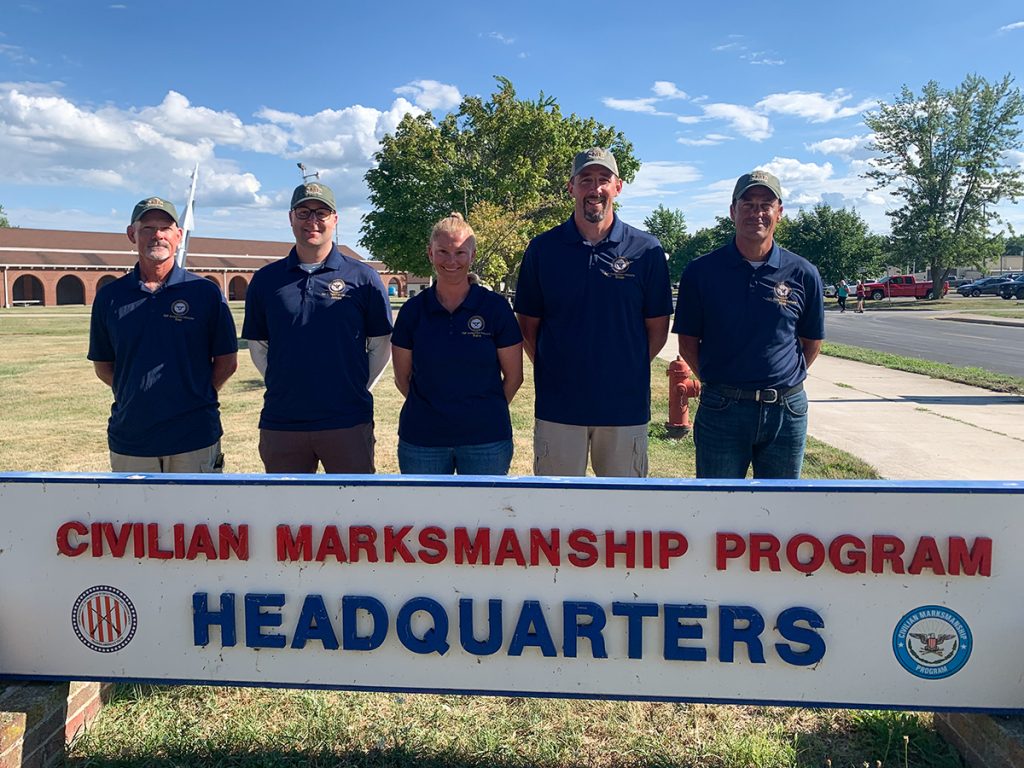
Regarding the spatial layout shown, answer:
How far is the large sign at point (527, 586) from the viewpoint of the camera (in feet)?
8.09

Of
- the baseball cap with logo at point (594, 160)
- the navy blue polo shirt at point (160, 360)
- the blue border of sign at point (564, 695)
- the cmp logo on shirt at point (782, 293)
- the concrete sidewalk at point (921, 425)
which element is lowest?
the blue border of sign at point (564, 695)

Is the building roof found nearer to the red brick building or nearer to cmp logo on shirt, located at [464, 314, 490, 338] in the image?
the red brick building

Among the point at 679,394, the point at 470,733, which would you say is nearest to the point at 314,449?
the point at 470,733

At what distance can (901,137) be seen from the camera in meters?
47.5

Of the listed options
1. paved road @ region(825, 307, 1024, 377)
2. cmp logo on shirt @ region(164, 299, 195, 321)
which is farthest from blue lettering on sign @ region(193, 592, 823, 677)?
paved road @ region(825, 307, 1024, 377)

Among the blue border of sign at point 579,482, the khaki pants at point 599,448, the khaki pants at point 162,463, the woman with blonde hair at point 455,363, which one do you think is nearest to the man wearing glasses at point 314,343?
the woman with blonde hair at point 455,363

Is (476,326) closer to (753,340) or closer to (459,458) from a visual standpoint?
(459,458)

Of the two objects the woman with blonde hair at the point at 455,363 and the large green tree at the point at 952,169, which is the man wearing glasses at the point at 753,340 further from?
the large green tree at the point at 952,169

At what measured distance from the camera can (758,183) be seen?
11.0 ft

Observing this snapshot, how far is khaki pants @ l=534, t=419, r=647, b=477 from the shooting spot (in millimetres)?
3527

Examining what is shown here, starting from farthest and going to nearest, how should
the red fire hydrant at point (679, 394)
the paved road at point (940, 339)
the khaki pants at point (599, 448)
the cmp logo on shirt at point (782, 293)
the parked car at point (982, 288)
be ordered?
the parked car at point (982, 288), the paved road at point (940, 339), the red fire hydrant at point (679, 394), the khaki pants at point (599, 448), the cmp logo on shirt at point (782, 293)

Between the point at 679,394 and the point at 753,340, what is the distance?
14.2ft

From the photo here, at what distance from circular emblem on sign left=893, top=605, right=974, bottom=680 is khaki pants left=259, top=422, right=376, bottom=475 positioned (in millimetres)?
2184

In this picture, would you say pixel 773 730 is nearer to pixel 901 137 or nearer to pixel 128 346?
pixel 128 346
